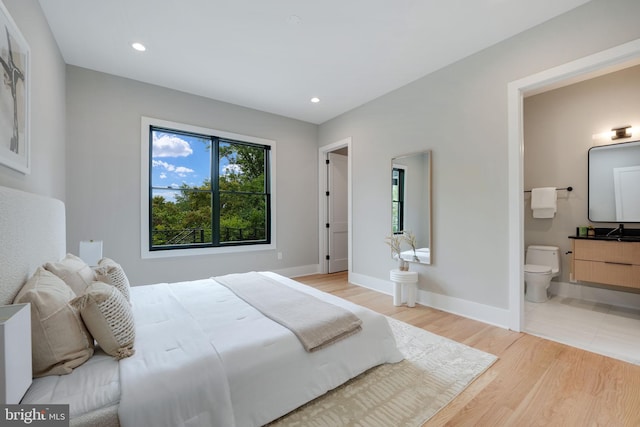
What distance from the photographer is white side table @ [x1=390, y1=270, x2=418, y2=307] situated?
127 inches

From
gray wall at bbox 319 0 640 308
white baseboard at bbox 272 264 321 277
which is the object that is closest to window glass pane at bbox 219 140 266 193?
white baseboard at bbox 272 264 321 277

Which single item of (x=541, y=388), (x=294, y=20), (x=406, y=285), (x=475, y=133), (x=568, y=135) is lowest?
(x=541, y=388)

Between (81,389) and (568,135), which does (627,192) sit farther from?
(81,389)

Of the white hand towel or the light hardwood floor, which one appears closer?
the light hardwood floor

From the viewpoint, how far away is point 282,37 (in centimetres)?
263

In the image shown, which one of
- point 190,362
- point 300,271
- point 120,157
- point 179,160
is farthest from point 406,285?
point 120,157

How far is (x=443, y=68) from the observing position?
3.17 metres

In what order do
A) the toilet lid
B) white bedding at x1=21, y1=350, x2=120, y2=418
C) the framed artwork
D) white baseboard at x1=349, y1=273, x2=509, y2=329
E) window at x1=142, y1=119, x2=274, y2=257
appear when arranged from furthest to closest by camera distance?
window at x1=142, y1=119, x2=274, y2=257 < the toilet lid < white baseboard at x1=349, y1=273, x2=509, y2=329 < the framed artwork < white bedding at x1=21, y1=350, x2=120, y2=418

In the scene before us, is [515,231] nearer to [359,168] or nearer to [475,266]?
[475,266]

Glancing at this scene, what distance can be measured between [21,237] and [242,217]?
307 cm

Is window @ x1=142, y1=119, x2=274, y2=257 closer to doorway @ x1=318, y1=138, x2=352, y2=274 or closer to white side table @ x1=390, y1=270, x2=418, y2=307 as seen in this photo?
doorway @ x1=318, y1=138, x2=352, y2=274

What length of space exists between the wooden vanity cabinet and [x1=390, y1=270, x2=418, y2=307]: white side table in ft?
6.26

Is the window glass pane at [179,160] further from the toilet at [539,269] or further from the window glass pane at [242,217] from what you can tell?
the toilet at [539,269]

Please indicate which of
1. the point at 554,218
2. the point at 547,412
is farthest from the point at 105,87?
the point at 554,218
